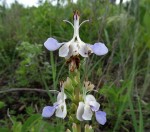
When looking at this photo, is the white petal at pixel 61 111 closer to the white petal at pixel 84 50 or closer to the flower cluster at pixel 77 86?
the flower cluster at pixel 77 86

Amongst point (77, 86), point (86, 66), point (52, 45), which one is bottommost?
point (86, 66)

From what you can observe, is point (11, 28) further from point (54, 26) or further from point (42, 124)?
point (42, 124)

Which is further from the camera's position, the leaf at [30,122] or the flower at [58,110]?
the leaf at [30,122]

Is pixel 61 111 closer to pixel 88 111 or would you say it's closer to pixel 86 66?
pixel 88 111

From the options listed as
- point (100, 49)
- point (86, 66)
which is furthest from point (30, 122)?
point (100, 49)

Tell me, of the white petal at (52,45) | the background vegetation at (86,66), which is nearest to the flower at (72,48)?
the white petal at (52,45)

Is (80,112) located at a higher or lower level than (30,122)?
higher

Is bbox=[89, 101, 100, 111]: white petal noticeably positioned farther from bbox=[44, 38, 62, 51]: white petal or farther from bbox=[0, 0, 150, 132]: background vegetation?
bbox=[0, 0, 150, 132]: background vegetation

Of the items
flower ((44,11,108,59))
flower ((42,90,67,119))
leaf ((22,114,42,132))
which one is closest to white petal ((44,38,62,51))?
flower ((44,11,108,59))

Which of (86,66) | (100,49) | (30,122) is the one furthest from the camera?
(86,66)
